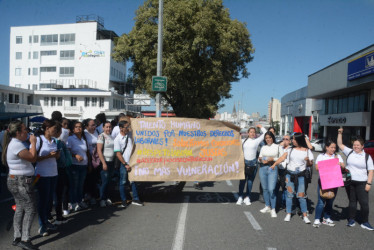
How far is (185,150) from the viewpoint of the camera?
7.22 metres

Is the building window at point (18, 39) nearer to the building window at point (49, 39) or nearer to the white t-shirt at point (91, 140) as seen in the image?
the building window at point (49, 39)

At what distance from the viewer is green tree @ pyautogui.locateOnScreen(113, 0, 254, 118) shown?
19734 millimetres

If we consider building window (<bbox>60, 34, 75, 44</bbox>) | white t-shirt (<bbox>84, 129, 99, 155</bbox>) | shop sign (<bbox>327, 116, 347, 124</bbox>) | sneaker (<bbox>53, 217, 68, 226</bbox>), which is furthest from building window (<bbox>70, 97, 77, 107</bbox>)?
sneaker (<bbox>53, 217, 68, 226</bbox>)

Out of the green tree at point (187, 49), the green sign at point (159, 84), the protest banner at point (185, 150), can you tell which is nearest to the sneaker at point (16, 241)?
the protest banner at point (185, 150)

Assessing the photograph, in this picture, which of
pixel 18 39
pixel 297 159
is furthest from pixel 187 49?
pixel 18 39

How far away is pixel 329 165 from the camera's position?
5.95 metres

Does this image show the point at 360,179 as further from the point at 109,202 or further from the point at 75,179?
the point at 75,179

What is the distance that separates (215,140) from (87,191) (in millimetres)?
3182

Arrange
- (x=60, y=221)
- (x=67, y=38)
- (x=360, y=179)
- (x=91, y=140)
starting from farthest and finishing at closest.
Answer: (x=67, y=38) → (x=91, y=140) → (x=360, y=179) → (x=60, y=221)

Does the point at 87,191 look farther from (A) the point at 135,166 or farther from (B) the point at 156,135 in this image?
(B) the point at 156,135

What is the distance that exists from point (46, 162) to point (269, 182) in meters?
4.38

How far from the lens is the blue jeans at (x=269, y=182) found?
260 inches

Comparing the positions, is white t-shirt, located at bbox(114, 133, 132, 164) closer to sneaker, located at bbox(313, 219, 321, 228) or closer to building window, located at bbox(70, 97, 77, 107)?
sneaker, located at bbox(313, 219, 321, 228)

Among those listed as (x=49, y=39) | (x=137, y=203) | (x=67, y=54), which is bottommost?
(x=137, y=203)
